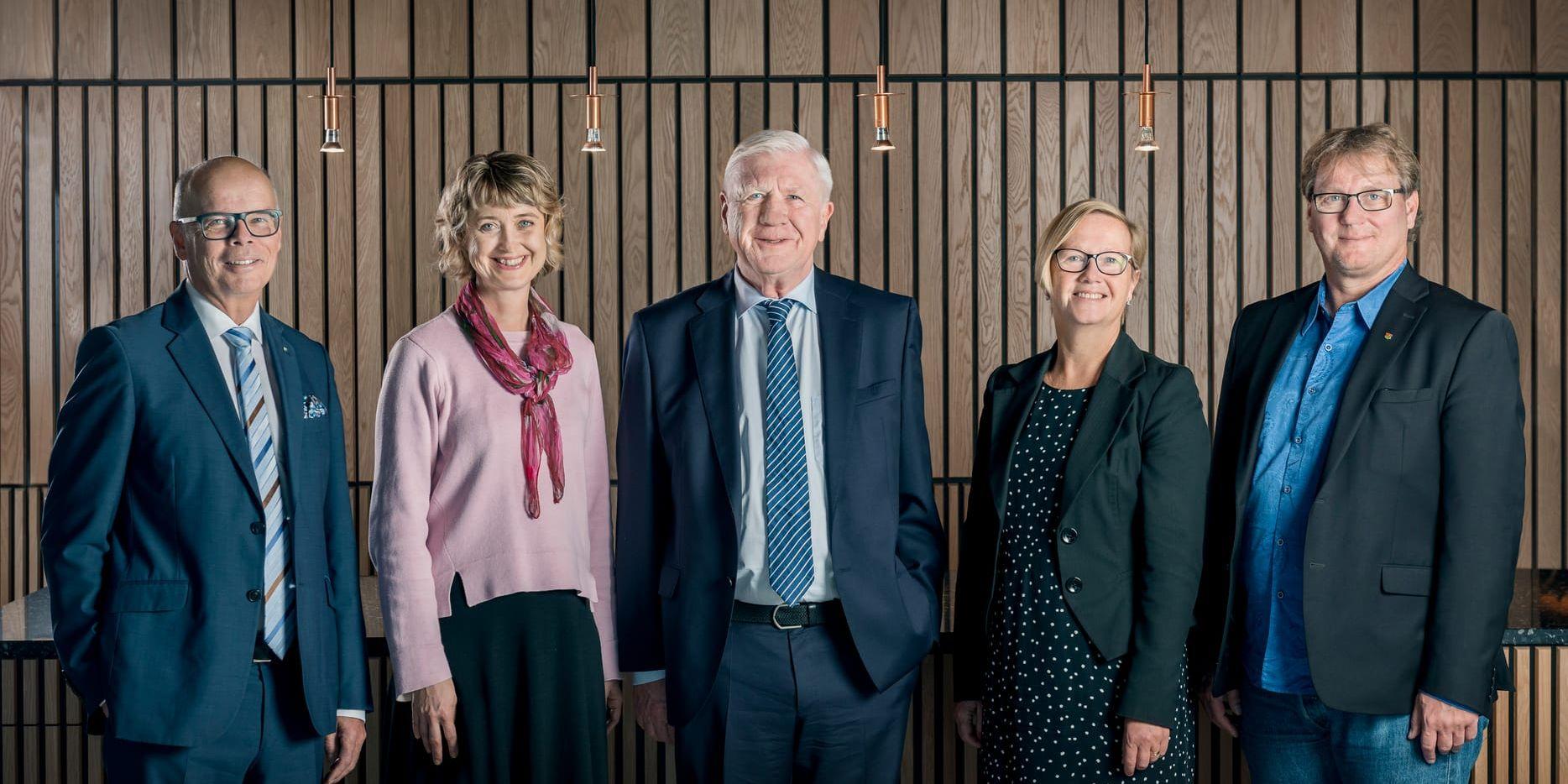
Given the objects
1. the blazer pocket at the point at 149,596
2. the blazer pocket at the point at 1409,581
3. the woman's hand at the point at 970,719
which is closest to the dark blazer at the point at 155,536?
the blazer pocket at the point at 149,596

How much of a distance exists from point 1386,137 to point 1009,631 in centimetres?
131

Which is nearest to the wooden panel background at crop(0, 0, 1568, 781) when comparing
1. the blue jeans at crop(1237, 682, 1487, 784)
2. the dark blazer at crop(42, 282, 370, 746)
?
the blue jeans at crop(1237, 682, 1487, 784)

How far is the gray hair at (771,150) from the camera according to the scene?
2.61 metres

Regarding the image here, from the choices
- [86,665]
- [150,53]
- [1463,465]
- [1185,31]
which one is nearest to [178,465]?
[86,665]

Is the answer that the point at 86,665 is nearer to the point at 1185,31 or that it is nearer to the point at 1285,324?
the point at 1285,324

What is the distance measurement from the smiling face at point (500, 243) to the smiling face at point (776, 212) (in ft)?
1.51

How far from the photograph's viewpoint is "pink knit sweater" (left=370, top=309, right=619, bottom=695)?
253 centimetres

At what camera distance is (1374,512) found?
2469mm

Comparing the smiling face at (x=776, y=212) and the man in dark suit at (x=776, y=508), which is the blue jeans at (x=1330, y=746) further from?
the smiling face at (x=776, y=212)

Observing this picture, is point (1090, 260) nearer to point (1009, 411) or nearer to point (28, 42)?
point (1009, 411)

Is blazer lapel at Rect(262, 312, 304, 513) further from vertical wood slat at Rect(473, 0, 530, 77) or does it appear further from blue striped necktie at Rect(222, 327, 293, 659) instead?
vertical wood slat at Rect(473, 0, 530, 77)

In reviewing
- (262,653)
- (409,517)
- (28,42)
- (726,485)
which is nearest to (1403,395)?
(726,485)

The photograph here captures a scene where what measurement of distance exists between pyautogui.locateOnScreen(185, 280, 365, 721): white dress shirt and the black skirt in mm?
391

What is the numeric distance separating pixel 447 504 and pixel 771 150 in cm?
103
